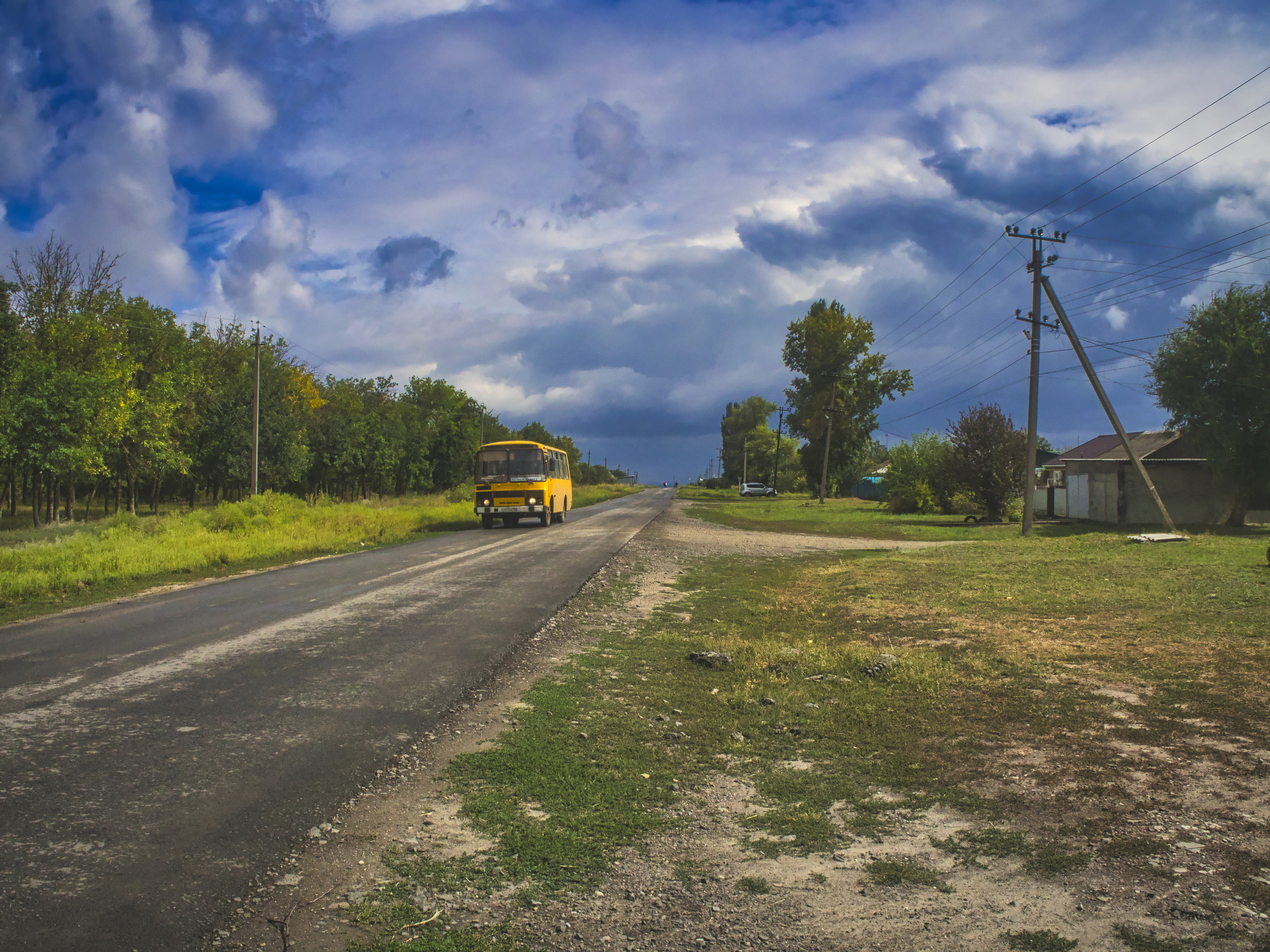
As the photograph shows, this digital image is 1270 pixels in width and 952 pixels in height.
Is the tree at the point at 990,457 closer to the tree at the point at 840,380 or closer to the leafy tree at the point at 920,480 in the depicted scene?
the leafy tree at the point at 920,480

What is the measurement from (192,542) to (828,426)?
49735 mm

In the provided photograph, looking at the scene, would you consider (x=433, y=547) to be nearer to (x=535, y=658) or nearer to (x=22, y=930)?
(x=535, y=658)

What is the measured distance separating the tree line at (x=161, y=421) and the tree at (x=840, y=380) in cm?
3448

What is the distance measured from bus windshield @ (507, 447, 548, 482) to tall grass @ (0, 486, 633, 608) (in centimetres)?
346

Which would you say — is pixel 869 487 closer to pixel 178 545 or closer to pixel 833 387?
pixel 833 387

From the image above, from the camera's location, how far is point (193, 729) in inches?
226

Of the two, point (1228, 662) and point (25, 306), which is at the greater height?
point (25, 306)

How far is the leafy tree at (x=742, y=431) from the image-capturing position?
12444 centimetres

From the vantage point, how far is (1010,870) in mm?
3650

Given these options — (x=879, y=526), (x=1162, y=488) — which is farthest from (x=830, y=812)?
(x=1162, y=488)

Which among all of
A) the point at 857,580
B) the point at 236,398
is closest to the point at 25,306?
the point at 236,398

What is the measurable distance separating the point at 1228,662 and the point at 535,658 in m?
7.01

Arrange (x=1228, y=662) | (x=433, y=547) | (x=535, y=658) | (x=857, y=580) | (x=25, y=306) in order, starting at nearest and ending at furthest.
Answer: (x=1228, y=662) < (x=535, y=658) < (x=857, y=580) < (x=433, y=547) < (x=25, y=306)

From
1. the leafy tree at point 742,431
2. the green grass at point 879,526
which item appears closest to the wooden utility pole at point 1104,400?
the green grass at point 879,526
